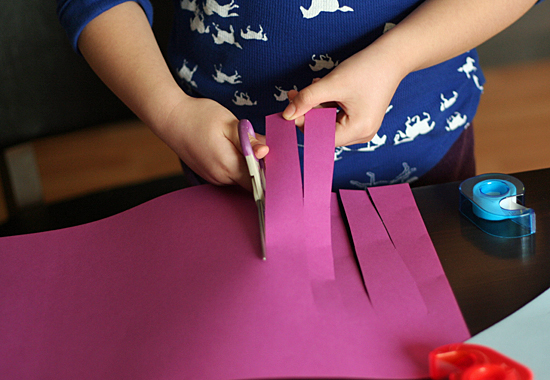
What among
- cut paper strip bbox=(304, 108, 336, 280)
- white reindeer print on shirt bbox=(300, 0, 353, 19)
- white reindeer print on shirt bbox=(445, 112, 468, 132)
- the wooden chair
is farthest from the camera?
the wooden chair

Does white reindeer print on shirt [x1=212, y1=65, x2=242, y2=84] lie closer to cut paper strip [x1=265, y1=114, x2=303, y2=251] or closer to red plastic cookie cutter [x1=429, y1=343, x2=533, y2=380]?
cut paper strip [x1=265, y1=114, x2=303, y2=251]

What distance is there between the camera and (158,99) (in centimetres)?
56

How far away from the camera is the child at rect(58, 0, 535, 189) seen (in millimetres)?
495

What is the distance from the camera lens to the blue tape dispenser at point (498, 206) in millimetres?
433

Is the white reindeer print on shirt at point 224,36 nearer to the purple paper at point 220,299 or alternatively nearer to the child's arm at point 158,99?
the child's arm at point 158,99

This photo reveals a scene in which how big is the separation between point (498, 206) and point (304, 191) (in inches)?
7.0

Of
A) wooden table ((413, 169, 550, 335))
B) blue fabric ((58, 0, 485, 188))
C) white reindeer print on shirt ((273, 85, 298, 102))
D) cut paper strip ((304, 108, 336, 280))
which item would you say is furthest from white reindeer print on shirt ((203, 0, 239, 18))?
wooden table ((413, 169, 550, 335))

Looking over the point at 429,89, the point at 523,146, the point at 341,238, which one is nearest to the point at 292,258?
the point at 341,238

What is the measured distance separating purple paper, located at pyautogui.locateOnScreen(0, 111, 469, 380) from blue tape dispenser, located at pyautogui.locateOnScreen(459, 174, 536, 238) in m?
0.05

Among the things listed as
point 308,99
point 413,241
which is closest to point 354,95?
point 308,99

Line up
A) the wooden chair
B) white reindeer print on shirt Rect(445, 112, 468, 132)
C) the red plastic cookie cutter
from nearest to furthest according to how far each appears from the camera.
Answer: the red plastic cookie cutter → white reindeer print on shirt Rect(445, 112, 468, 132) → the wooden chair

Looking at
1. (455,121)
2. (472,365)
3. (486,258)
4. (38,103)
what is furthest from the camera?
(38,103)

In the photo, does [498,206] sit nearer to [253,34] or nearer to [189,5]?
[253,34]

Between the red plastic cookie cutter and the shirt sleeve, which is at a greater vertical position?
the shirt sleeve
